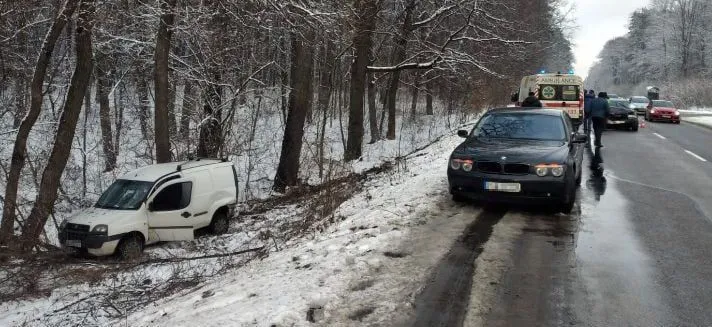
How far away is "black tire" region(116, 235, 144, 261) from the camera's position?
1049 centimetres

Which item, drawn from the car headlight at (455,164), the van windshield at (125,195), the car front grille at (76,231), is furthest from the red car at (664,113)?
the car front grille at (76,231)

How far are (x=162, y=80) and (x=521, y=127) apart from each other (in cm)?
959

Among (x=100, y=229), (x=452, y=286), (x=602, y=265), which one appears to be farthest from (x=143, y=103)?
(x=602, y=265)

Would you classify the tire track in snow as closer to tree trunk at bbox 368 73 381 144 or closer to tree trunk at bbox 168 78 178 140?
tree trunk at bbox 168 78 178 140

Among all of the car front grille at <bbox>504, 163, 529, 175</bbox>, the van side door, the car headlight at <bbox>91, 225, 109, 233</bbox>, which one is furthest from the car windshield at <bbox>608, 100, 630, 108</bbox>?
the car headlight at <bbox>91, 225, 109, 233</bbox>

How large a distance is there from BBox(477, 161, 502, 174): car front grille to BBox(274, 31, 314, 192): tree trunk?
29.3 feet

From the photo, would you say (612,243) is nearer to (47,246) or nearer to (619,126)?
(47,246)

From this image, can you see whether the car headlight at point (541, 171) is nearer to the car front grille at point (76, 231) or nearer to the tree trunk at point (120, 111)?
the car front grille at point (76, 231)

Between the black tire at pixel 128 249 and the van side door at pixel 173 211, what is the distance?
0.53 metres

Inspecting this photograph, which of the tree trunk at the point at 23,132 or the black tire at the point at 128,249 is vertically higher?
the tree trunk at the point at 23,132

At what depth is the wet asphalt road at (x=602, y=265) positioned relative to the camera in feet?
14.8

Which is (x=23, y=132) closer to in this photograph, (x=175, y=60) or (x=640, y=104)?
(x=175, y=60)

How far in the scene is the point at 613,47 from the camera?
5276 inches

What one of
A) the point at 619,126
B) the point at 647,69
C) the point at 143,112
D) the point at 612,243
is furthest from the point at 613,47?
the point at 612,243
